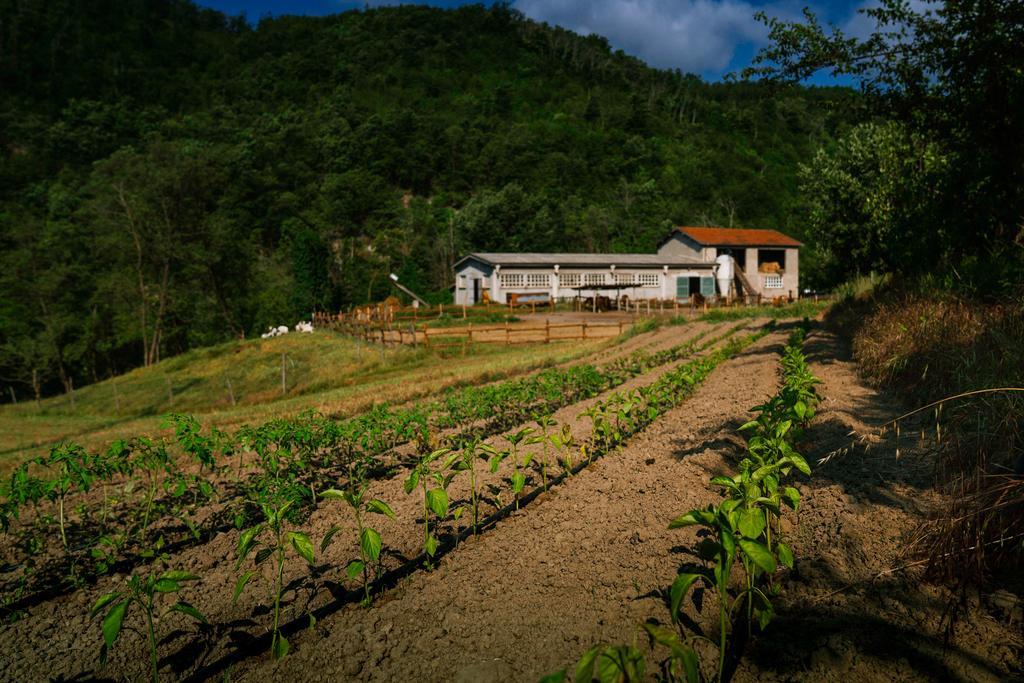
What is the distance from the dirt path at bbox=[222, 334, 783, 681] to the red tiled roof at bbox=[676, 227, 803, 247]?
43331mm

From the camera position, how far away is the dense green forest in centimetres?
4003

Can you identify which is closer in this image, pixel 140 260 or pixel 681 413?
pixel 681 413

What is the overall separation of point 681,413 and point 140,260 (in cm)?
4169

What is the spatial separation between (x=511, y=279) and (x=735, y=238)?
64.1 feet

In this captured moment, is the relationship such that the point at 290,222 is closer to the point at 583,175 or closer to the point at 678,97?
the point at 583,175

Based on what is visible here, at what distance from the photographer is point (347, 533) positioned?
4.56 m

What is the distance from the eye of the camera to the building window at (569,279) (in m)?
42.1

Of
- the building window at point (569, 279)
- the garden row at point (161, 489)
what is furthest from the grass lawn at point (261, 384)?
the building window at point (569, 279)

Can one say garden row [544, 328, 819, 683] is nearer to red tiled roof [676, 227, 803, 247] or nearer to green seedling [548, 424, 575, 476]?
green seedling [548, 424, 575, 476]

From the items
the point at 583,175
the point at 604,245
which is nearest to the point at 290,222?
the point at 604,245

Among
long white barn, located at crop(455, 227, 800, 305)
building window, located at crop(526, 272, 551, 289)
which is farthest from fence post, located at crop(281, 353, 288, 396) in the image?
building window, located at crop(526, 272, 551, 289)

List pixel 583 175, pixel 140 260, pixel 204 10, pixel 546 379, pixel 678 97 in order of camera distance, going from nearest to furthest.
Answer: pixel 546 379
pixel 140 260
pixel 583 175
pixel 678 97
pixel 204 10

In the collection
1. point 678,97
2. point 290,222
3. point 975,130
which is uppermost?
point 678,97

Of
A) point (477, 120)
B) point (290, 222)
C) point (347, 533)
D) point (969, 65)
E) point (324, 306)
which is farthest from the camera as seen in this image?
point (477, 120)
